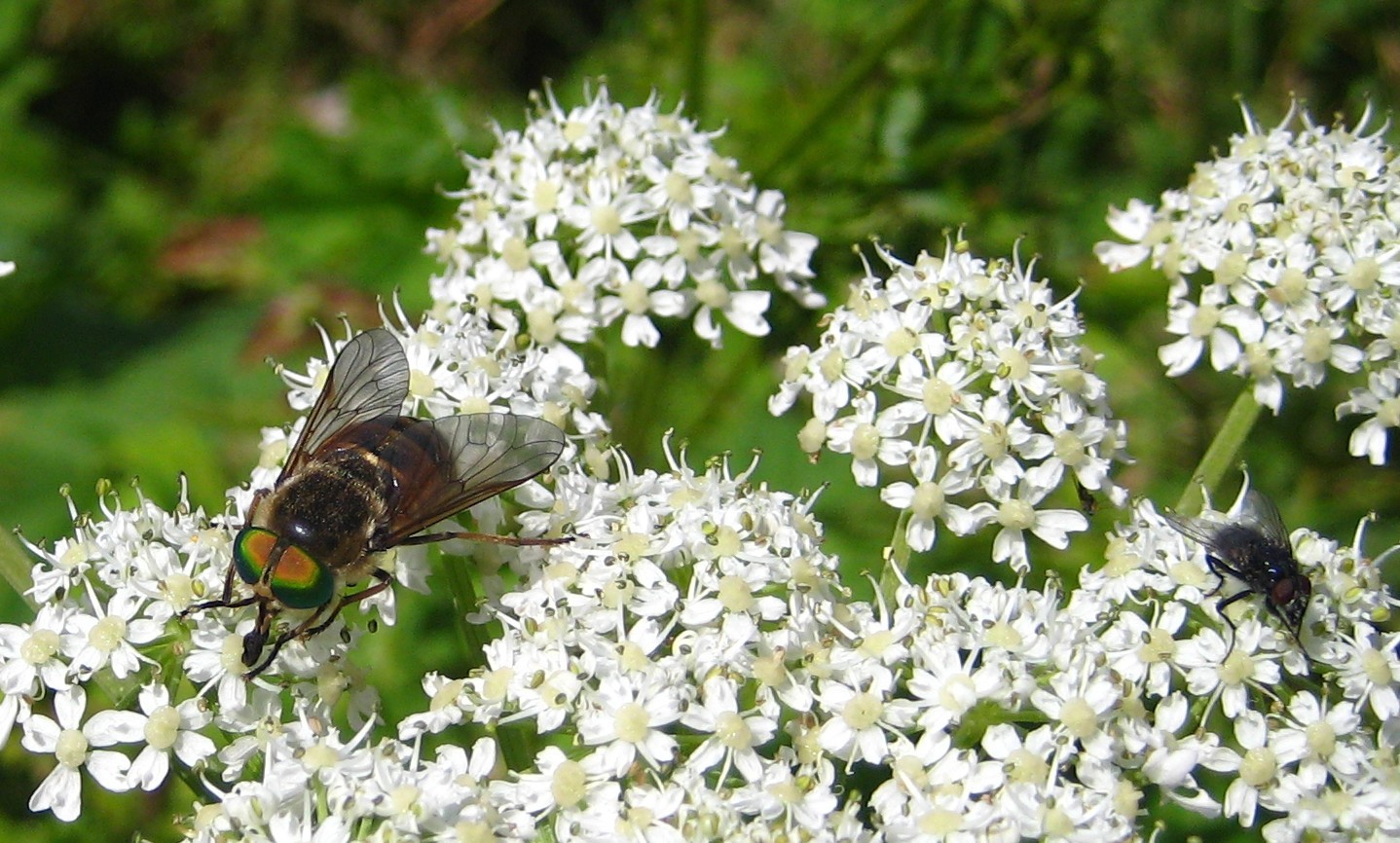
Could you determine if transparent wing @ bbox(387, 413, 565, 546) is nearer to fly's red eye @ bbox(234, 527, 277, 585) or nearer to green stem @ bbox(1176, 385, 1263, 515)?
fly's red eye @ bbox(234, 527, 277, 585)

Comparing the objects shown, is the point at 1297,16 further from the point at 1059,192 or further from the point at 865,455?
the point at 865,455

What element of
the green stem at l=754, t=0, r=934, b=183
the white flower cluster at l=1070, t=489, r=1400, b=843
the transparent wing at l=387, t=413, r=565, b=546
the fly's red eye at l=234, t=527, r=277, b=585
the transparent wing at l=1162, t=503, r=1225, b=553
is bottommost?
the white flower cluster at l=1070, t=489, r=1400, b=843

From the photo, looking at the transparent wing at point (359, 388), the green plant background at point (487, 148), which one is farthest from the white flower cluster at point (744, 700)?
the green plant background at point (487, 148)

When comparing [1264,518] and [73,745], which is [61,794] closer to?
[73,745]

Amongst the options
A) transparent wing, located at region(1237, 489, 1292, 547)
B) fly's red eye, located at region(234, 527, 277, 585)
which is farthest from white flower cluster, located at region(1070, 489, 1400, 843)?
fly's red eye, located at region(234, 527, 277, 585)

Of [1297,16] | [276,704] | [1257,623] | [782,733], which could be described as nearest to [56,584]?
[276,704]

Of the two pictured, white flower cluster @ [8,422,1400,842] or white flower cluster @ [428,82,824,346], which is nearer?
white flower cluster @ [8,422,1400,842]
